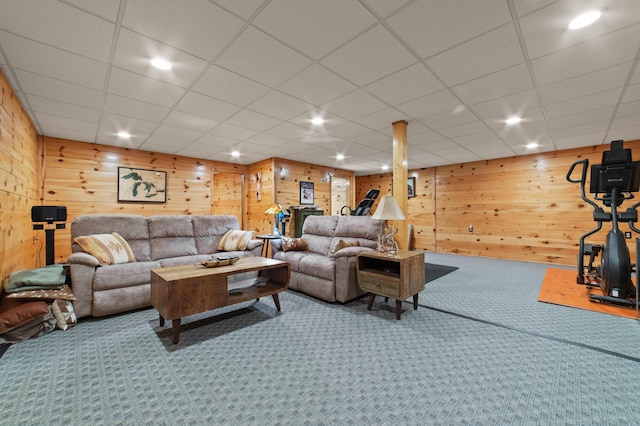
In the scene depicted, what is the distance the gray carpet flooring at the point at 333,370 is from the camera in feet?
4.52

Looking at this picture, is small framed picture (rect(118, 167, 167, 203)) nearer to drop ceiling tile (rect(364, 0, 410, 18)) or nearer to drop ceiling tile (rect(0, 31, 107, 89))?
drop ceiling tile (rect(0, 31, 107, 89))

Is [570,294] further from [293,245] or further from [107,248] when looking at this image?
[107,248]

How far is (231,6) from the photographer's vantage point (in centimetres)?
166

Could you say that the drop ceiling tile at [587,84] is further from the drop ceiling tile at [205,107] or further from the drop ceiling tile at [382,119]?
the drop ceiling tile at [205,107]

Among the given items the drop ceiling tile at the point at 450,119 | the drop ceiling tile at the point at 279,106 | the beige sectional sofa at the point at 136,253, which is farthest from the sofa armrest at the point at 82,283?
the drop ceiling tile at the point at 450,119

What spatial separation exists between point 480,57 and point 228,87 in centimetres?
234

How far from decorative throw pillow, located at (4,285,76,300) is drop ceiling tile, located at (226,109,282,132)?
2622mm

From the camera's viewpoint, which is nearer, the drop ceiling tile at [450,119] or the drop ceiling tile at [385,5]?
the drop ceiling tile at [385,5]

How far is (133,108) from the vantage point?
3307 millimetres

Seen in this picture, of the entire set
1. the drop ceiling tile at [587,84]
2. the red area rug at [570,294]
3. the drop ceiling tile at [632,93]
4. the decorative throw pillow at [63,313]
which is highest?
the drop ceiling tile at [587,84]

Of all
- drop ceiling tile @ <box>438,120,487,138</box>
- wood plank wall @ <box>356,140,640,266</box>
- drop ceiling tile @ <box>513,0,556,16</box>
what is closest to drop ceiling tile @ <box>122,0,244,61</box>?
drop ceiling tile @ <box>513,0,556,16</box>

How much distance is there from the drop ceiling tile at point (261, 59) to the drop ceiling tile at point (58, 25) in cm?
81

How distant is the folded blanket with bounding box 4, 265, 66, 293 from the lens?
93.7 inches

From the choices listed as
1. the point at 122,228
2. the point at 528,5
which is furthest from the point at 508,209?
the point at 122,228
